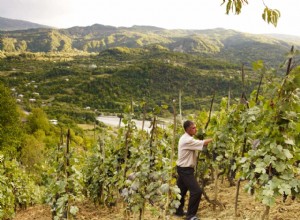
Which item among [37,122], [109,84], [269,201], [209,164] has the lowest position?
[37,122]

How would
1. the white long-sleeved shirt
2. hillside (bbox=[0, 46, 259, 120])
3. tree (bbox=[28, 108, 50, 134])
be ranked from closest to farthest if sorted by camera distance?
1. the white long-sleeved shirt
2. tree (bbox=[28, 108, 50, 134])
3. hillside (bbox=[0, 46, 259, 120])

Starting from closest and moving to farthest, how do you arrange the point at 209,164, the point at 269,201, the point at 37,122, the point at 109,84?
the point at 269,201, the point at 209,164, the point at 37,122, the point at 109,84

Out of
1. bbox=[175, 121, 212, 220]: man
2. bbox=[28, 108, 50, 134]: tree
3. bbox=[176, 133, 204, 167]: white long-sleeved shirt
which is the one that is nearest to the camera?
bbox=[176, 133, 204, 167]: white long-sleeved shirt

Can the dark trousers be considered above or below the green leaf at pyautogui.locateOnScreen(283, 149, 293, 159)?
below

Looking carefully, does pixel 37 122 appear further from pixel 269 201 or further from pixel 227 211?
pixel 269 201

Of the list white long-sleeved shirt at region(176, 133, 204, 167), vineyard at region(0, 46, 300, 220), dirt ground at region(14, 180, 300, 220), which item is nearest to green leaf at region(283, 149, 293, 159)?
vineyard at region(0, 46, 300, 220)

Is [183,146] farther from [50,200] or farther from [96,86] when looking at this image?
[96,86]

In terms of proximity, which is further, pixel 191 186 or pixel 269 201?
pixel 191 186

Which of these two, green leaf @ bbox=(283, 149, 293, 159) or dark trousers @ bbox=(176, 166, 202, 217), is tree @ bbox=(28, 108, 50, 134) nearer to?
dark trousers @ bbox=(176, 166, 202, 217)

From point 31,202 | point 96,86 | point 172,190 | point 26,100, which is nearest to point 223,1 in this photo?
point 172,190

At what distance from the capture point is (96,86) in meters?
146

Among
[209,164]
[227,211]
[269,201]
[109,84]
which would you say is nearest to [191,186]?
[209,164]

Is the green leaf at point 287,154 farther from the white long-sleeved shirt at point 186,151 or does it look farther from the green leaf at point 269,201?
the white long-sleeved shirt at point 186,151

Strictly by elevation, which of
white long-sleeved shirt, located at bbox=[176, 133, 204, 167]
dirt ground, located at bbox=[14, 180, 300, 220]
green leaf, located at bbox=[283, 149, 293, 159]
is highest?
green leaf, located at bbox=[283, 149, 293, 159]
